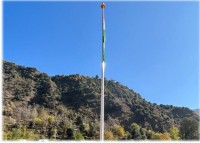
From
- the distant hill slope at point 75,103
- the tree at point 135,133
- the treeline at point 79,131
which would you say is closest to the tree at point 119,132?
the treeline at point 79,131

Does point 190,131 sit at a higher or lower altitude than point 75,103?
lower

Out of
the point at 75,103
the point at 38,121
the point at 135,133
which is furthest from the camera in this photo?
the point at 75,103

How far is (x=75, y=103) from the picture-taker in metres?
47.8

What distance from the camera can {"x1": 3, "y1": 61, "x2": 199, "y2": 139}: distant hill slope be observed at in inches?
1694

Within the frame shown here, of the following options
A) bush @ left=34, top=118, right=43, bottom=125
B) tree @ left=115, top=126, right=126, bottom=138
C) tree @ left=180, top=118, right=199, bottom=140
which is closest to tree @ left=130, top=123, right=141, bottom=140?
tree @ left=115, top=126, right=126, bottom=138

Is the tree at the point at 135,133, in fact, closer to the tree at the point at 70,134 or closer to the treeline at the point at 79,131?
the treeline at the point at 79,131

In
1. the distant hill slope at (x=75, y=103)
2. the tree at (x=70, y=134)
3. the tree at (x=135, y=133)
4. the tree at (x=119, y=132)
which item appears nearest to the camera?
the tree at (x=70, y=134)

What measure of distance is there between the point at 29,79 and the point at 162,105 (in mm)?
18240

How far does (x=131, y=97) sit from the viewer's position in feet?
170

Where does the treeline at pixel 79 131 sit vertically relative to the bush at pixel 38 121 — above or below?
below

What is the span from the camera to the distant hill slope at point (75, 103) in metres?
43.0

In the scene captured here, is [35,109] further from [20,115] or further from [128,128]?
[128,128]

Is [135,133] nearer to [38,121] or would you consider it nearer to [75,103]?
[38,121]

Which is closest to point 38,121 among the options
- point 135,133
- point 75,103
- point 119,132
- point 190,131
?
point 119,132
